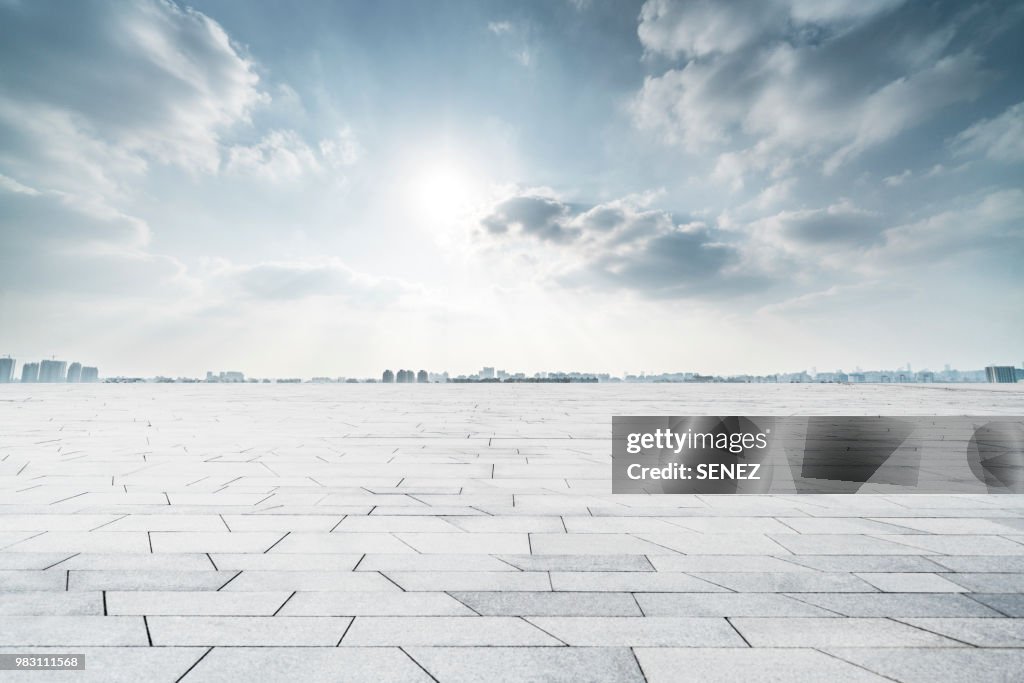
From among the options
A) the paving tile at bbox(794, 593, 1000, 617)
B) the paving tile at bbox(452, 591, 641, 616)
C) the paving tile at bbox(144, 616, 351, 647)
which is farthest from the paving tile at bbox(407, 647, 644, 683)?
the paving tile at bbox(794, 593, 1000, 617)

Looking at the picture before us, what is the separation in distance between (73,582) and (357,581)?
220 cm

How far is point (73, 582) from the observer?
146 inches

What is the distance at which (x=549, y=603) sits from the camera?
3.40 m

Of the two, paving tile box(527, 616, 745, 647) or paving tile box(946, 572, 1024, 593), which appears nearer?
paving tile box(527, 616, 745, 647)

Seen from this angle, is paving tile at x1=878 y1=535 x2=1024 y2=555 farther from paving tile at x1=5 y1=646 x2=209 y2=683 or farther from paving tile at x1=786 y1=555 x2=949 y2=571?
paving tile at x1=5 y1=646 x2=209 y2=683

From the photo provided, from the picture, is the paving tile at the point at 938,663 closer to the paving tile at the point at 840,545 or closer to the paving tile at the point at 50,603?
the paving tile at the point at 840,545

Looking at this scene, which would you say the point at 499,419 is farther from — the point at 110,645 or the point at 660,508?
the point at 110,645

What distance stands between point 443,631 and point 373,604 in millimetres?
667

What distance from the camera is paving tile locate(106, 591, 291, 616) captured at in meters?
3.27

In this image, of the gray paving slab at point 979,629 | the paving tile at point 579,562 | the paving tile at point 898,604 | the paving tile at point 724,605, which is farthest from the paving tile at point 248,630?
the gray paving slab at point 979,629

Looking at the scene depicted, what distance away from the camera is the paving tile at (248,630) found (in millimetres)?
2912

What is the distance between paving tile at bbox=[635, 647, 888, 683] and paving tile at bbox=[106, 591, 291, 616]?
2576mm

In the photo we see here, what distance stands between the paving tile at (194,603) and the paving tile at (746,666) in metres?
2.58

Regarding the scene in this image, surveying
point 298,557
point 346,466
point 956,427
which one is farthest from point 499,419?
point 956,427
